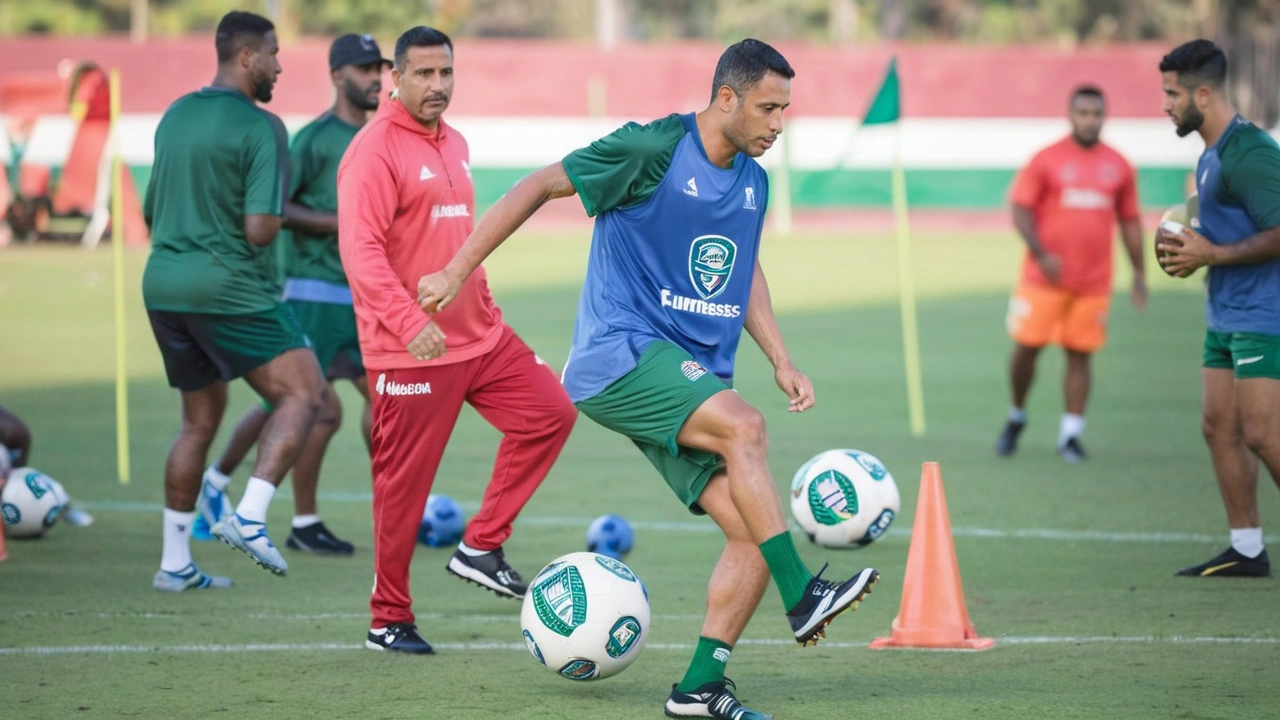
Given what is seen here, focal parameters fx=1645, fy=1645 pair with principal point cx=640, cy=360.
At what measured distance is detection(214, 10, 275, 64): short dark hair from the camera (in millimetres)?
7867

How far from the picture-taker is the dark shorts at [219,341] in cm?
780

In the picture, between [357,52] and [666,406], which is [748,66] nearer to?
[666,406]

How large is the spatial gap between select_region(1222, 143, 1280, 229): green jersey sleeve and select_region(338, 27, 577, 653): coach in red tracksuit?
3461 mm

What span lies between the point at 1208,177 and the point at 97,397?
10.1 metres

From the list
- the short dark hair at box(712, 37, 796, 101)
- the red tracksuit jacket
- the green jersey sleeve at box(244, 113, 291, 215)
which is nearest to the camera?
the short dark hair at box(712, 37, 796, 101)

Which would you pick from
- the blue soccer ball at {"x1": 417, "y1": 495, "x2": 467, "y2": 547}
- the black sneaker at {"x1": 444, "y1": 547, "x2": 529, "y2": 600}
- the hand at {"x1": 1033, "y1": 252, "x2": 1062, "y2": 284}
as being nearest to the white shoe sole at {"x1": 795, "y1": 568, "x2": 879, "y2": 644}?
the black sneaker at {"x1": 444, "y1": 547, "x2": 529, "y2": 600}

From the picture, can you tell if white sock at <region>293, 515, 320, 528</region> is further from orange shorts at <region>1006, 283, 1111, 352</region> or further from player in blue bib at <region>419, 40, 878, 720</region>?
orange shorts at <region>1006, 283, 1111, 352</region>

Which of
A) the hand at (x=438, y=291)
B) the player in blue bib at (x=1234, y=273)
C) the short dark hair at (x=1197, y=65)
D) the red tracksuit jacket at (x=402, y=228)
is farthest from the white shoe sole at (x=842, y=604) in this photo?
the short dark hair at (x=1197, y=65)

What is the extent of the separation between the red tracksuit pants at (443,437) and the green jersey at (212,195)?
124 cm

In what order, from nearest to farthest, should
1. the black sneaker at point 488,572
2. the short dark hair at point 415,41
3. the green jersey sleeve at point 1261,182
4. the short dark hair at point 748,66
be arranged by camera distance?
the short dark hair at point 748,66, the short dark hair at point 415,41, the black sneaker at point 488,572, the green jersey sleeve at point 1261,182

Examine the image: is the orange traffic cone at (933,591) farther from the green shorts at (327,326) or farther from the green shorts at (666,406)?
the green shorts at (327,326)

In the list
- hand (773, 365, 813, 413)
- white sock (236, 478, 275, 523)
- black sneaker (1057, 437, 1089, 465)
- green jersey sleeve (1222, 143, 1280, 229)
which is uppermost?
green jersey sleeve (1222, 143, 1280, 229)

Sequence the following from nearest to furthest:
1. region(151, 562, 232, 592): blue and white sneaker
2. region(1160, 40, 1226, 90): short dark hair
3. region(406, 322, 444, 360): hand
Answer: region(406, 322, 444, 360): hand < region(151, 562, 232, 592): blue and white sneaker < region(1160, 40, 1226, 90): short dark hair

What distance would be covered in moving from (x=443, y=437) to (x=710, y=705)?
186cm
